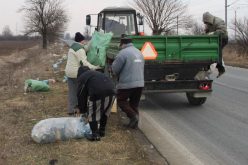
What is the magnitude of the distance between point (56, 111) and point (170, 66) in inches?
117

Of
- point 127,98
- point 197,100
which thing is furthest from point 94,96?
point 197,100

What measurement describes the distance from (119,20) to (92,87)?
27.9 ft

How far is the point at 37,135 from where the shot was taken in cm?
748

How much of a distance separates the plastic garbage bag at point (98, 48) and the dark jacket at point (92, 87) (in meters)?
2.69

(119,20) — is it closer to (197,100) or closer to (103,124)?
(197,100)

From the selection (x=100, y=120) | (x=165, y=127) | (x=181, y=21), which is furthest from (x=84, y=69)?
(x=181, y=21)

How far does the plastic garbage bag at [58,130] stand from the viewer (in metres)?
7.50

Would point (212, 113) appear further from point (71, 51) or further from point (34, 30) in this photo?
point (34, 30)

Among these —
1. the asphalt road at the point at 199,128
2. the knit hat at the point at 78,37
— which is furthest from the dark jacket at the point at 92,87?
the knit hat at the point at 78,37

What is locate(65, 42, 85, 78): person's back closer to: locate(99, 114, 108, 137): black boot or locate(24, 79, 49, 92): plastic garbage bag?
locate(99, 114, 108, 137): black boot

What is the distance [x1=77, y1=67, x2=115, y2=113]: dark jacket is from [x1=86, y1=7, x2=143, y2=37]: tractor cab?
26.1 feet

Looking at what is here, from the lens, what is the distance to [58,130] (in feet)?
24.9

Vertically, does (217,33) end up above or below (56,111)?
above

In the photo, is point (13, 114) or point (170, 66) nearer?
point (13, 114)
